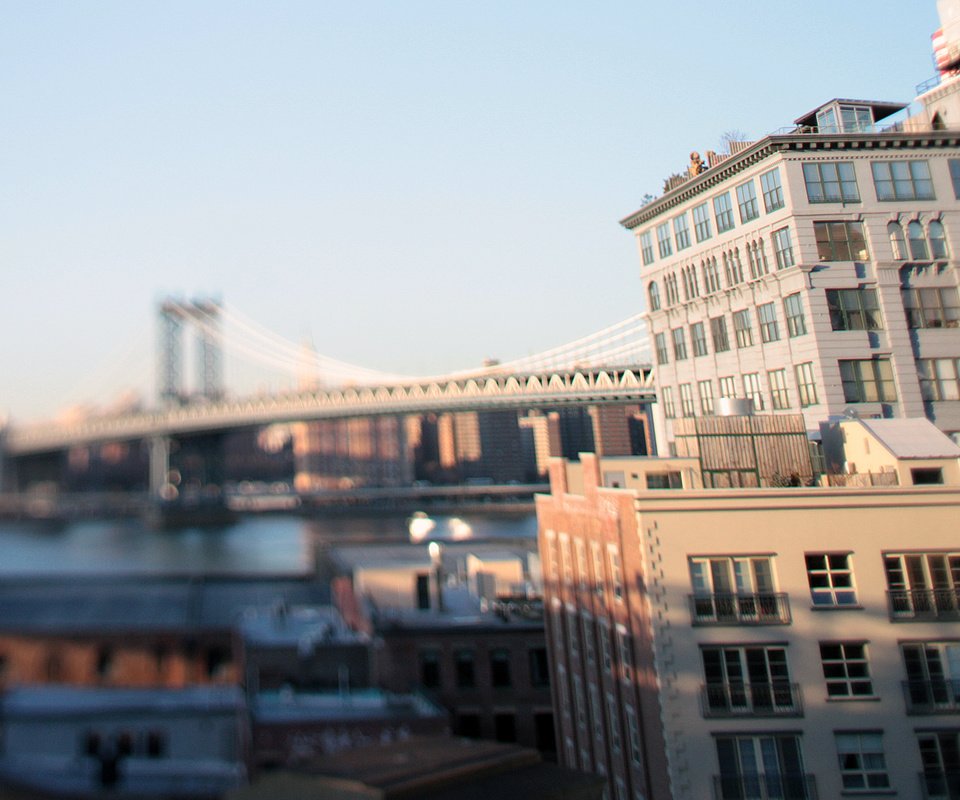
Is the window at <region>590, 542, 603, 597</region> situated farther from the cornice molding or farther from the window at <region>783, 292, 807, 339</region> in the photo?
the cornice molding

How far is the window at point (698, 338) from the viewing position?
33375mm

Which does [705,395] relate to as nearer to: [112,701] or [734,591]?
[734,591]

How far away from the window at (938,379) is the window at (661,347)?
35.5 feet

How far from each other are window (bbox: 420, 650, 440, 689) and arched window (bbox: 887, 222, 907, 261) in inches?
804

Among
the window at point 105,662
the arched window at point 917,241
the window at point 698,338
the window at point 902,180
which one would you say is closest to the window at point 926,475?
the arched window at point 917,241

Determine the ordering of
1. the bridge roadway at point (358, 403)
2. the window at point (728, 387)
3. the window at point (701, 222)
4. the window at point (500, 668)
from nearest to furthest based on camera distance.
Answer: the window at point (500, 668)
the window at point (728, 387)
the window at point (701, 222)
the bridge roadway at point (358, 403)

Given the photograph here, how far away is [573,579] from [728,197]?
16.6 metres

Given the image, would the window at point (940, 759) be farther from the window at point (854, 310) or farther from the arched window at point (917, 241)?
the arched window at point (917, 241)

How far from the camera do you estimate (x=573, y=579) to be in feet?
74.0

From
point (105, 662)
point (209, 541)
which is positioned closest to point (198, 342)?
point (209, 541)

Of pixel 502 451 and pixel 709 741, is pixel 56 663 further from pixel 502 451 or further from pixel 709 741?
pixel 502 451

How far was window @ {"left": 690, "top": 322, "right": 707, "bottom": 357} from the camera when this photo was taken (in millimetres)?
33375

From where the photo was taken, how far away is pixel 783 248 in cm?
2809

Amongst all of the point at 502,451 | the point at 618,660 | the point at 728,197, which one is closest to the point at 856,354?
the point at 728,197
